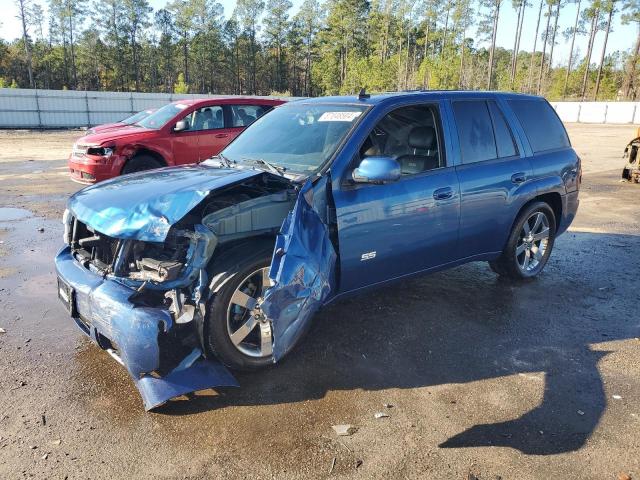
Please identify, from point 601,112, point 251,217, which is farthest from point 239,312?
point 601,112

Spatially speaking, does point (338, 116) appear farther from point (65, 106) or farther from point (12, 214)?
point (65, 106)

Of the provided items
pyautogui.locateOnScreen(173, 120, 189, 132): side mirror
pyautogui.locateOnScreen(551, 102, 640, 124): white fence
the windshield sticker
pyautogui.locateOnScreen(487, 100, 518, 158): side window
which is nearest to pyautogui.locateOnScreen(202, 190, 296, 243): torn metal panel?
the windshield sticker

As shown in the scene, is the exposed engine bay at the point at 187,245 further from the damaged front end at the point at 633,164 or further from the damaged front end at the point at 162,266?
the damaged front end at the point at 633,164

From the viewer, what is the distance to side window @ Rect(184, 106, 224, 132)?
962cm

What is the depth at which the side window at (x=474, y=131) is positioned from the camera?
4.53 meters

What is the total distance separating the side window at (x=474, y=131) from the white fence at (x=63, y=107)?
29814 millimetres

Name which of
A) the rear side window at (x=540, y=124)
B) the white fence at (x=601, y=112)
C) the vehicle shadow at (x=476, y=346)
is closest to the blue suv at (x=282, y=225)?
the rear side window at (x=540, y=124)

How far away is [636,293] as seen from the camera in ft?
17.3

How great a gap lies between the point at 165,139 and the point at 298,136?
5.69 m

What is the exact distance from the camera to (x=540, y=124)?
5.35 m

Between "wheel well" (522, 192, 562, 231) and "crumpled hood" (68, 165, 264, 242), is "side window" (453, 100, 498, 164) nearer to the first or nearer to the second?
"wheel well" (522, 192, 562, 231)

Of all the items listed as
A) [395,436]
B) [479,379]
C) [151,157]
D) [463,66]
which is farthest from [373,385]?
[463,66]

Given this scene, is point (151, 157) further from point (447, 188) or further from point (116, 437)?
point (116, 437)

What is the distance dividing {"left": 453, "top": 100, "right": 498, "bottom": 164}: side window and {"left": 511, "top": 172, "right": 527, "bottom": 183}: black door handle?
27 centimetres
